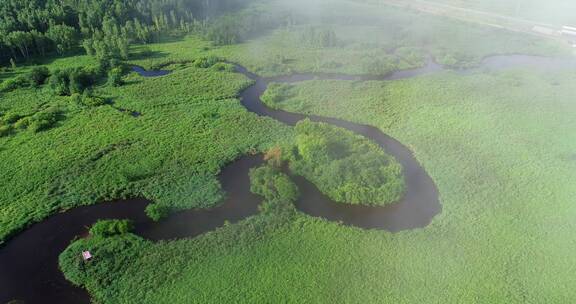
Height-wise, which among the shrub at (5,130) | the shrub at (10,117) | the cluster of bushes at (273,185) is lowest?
the cluster of bushes at (273,185)

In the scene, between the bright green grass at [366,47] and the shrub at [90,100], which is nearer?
the shrub at [90,100]

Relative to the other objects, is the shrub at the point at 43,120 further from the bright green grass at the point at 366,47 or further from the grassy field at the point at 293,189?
the bright green grass at the point at 366,47

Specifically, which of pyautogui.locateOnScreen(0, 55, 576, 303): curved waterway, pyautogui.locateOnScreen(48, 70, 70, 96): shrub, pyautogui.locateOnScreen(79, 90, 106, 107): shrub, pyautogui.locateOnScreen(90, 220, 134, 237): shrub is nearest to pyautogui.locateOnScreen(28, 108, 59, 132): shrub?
pyautogui.locateOnScreen(79, 90, 106, 107): shrub

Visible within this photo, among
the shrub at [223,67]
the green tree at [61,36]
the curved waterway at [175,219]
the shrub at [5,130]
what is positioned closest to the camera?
the curved waterway at [175,219]

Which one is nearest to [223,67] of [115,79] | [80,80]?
[115,79]

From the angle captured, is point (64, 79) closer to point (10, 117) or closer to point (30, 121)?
point (10, 117)

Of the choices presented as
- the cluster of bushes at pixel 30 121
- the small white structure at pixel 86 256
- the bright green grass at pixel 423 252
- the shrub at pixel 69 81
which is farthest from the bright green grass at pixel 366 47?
the small white structure at pixel 86 256

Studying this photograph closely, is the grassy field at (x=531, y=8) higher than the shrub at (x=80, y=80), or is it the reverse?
the grassy field at (x=531, y=8)

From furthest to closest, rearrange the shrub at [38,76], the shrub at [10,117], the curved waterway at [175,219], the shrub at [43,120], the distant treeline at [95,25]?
the distant treeline at [95,25]
the shrub at [38,76]
the shrub at [10,117]
the shrub at [43,120]
the curved waterway at [175,219]
